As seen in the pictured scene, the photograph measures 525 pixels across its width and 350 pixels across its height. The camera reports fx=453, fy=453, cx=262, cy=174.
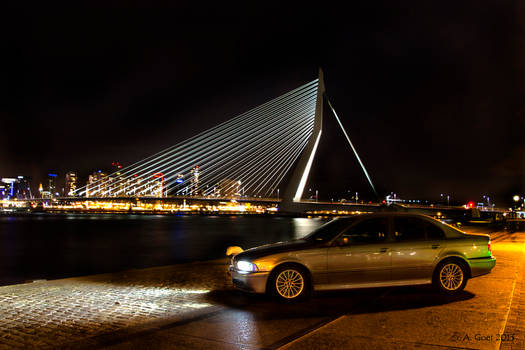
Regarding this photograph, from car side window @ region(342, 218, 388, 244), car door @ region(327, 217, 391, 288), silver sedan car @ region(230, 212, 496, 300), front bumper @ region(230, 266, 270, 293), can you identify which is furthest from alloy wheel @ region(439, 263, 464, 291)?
front bumper @ region(230, 266, 270, 293)

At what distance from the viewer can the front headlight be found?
6.82 meters

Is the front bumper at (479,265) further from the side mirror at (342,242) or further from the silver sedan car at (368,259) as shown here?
the side mirror at (342,242)

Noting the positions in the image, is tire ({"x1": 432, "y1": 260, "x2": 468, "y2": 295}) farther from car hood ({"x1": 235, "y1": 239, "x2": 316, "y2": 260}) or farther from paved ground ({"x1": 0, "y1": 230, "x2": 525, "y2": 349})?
car hood ({"x1": 235, "y1": 239, "x2": 316, "y2": 260})

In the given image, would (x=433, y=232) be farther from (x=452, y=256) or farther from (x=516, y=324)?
(x=516, y=324)

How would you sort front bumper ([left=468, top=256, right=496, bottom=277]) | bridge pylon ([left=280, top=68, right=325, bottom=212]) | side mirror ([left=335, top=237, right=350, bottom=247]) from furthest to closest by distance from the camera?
bridge pylon ([left=280, top=68, right=325, bottom=212]) < front bumper ([left=468, top=256, right=496, bottom=277]) < side mirror ([left=335, top=237, right=350, bottom=247])

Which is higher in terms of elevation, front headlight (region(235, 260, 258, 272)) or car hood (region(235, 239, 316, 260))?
car hood (region(235, 239, 316, 260))

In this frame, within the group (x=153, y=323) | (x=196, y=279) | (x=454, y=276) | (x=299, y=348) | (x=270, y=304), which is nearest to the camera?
(x=299, y=348)

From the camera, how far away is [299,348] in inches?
180

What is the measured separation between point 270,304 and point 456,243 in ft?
10.6

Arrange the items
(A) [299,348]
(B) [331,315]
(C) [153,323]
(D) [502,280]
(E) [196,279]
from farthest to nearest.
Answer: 1. (E) [196,279]
2. (D) [502,280]
3. (B) [331,315]
4. (C) [153,323]
5. (A) [299,348]

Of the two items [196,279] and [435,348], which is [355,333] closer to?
[435,348]

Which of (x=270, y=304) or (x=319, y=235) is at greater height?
(x=319, y=235)

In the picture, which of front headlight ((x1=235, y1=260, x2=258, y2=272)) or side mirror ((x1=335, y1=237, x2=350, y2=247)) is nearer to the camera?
front headlight ((x1=235, y1=260, x2=258, y2=272))

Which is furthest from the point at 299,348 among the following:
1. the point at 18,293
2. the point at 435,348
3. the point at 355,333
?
the point at 18,293
